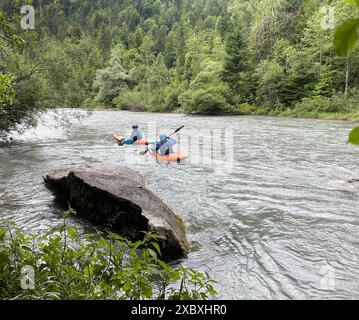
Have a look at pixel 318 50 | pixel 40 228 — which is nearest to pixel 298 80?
pixel 318 50

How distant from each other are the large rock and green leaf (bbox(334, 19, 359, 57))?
3.95 meters

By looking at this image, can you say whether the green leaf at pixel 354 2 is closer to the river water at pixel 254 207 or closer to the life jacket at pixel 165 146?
the river water at pixel 254 207

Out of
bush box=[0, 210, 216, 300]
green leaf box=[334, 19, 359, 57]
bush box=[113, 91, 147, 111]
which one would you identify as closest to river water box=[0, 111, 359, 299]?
bush box=[0, 210, 216, 300]

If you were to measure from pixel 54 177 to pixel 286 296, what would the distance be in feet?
19.0

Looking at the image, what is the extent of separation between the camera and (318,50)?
3152 centimetres

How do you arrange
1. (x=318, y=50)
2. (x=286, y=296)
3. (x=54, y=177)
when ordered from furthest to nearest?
(x=318, y=50), (x=54, y=177), (x=286, y=296)

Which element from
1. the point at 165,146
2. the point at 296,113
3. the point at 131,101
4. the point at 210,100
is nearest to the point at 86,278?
the point at 165,146

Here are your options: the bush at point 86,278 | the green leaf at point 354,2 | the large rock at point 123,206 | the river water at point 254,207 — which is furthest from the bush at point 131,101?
the green leaf at point 354,2

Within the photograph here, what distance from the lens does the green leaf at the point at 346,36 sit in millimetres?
588

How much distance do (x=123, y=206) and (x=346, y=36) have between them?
188 inches

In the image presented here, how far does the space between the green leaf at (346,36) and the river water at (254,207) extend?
11.5 feet

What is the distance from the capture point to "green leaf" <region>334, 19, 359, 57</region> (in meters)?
0.59

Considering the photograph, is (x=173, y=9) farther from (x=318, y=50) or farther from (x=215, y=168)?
(x=215, y=168)
